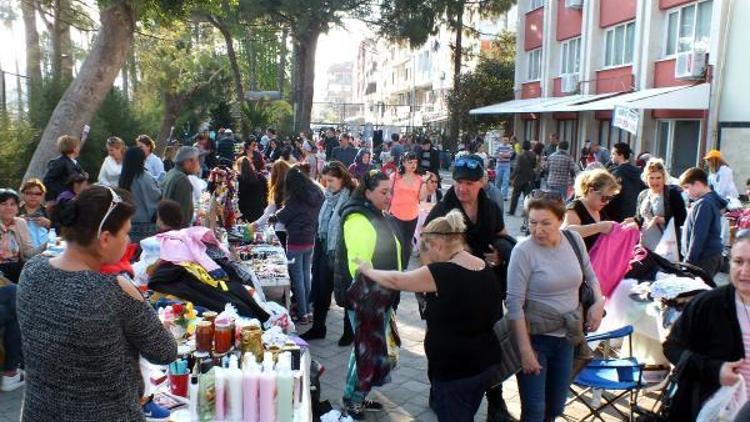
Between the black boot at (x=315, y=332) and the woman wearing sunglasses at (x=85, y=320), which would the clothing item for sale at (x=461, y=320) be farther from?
the black boot at (x=315, y=332)

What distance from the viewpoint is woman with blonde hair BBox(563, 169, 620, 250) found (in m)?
4.57

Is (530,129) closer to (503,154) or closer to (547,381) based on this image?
(503,154)

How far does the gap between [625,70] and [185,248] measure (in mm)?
17820

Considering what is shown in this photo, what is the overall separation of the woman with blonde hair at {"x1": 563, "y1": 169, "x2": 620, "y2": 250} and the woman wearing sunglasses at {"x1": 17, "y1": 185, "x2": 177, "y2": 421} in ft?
11.0

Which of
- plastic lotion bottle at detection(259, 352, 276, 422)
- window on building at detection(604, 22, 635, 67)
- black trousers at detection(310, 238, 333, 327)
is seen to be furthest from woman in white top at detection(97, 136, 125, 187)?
window on building at detection(604, 22, 635, 67)

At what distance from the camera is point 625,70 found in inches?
741

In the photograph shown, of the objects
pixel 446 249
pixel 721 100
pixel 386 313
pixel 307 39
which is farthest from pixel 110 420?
pixel 307 39

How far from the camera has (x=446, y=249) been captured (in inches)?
123

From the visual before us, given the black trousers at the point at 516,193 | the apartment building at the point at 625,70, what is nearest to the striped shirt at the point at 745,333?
the apartment building at the point at 625,70

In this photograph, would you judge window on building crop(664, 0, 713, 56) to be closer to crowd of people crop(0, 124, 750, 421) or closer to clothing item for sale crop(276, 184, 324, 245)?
crowd of people crop(0, 124, 750, 421)

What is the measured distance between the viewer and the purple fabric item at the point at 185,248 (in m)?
4.15

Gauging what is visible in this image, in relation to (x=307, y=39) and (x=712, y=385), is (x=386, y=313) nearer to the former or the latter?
(x=712, y=385)

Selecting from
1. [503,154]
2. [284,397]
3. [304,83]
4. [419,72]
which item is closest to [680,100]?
[503,154]

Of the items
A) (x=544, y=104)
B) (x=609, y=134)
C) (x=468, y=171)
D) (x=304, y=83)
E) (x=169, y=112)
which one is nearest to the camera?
(x=468, y=171)
